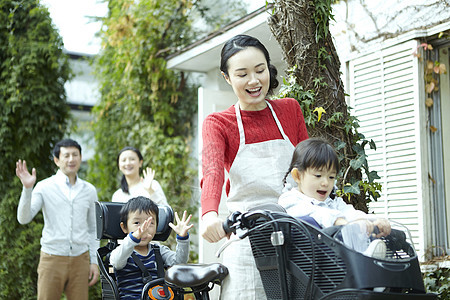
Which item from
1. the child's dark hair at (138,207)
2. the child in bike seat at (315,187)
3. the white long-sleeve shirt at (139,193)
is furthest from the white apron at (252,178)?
the white long-sleeve shirt at (139,193)

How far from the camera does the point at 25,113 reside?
24.3 ft

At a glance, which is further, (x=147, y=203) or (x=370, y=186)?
(x=147, y=203)

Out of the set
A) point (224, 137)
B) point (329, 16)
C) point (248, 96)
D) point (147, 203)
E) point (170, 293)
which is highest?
point (329, 16)

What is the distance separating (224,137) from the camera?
2324mm

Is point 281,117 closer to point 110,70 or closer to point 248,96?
point 248,96

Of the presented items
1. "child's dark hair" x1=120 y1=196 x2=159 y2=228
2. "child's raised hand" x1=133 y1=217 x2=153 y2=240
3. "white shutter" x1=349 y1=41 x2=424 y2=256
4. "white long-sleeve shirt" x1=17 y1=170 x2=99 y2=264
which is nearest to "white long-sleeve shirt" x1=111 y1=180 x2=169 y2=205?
"white long-sleeve shirt" x1=17 y1=170 x2=99 y2=264

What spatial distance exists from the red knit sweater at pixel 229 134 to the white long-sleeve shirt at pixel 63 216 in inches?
140

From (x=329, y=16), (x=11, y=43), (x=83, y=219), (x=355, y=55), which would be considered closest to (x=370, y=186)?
(x=329, y=16)

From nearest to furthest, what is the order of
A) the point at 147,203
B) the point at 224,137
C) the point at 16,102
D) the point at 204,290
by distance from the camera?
the point at 224,137, the point at 204,290, the point at 147,203, the point at 16,102

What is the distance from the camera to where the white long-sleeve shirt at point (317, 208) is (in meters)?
1.97

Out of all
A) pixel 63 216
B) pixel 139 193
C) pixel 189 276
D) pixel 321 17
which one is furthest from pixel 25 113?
pixel 189 276

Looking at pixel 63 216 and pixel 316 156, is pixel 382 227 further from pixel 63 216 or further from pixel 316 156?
pixel 63 216

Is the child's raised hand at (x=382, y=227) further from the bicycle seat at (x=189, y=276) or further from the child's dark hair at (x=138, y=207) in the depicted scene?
the child's dark hair at (x=138, y=207)

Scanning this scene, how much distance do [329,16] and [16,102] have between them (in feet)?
16.5
